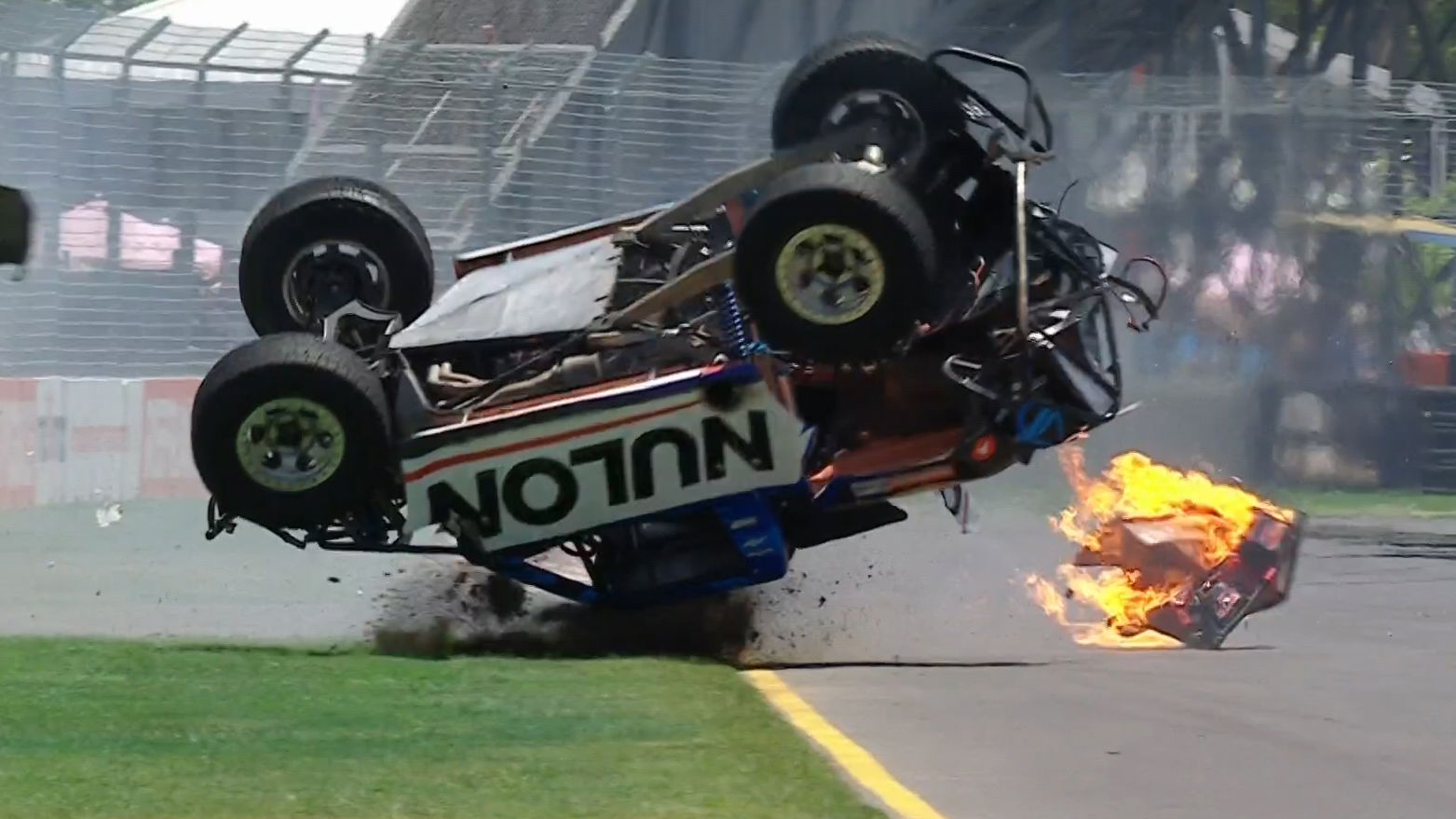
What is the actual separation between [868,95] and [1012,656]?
2922 mm

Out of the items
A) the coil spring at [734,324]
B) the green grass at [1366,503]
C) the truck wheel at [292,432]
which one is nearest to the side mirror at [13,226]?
the truck wheel at [292,432]

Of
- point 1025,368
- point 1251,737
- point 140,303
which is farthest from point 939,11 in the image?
point 1251,737

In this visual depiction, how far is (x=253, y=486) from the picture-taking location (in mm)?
9992

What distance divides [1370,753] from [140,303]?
42.7ft

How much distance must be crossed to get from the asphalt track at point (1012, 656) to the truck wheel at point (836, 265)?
1.59m

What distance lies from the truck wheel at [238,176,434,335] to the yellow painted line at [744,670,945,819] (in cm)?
279

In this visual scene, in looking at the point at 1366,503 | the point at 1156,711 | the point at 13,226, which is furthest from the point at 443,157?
the point at 13,226

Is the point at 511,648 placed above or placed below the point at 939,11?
below

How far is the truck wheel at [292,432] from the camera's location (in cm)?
991

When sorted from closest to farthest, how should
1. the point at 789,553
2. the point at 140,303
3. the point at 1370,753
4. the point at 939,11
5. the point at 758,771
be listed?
the point at 758,771 < the point at 1370,753 < the point at 789,553 < the point at 140,303 < the point at 939,11

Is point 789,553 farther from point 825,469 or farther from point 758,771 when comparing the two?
point 758,771

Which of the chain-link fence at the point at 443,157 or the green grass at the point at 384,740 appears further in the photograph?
the chain-link fence at the point at 443,157

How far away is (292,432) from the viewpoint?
10.0 meters

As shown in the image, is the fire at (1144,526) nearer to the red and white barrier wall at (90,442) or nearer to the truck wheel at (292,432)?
the truck wheel at (292,432)
